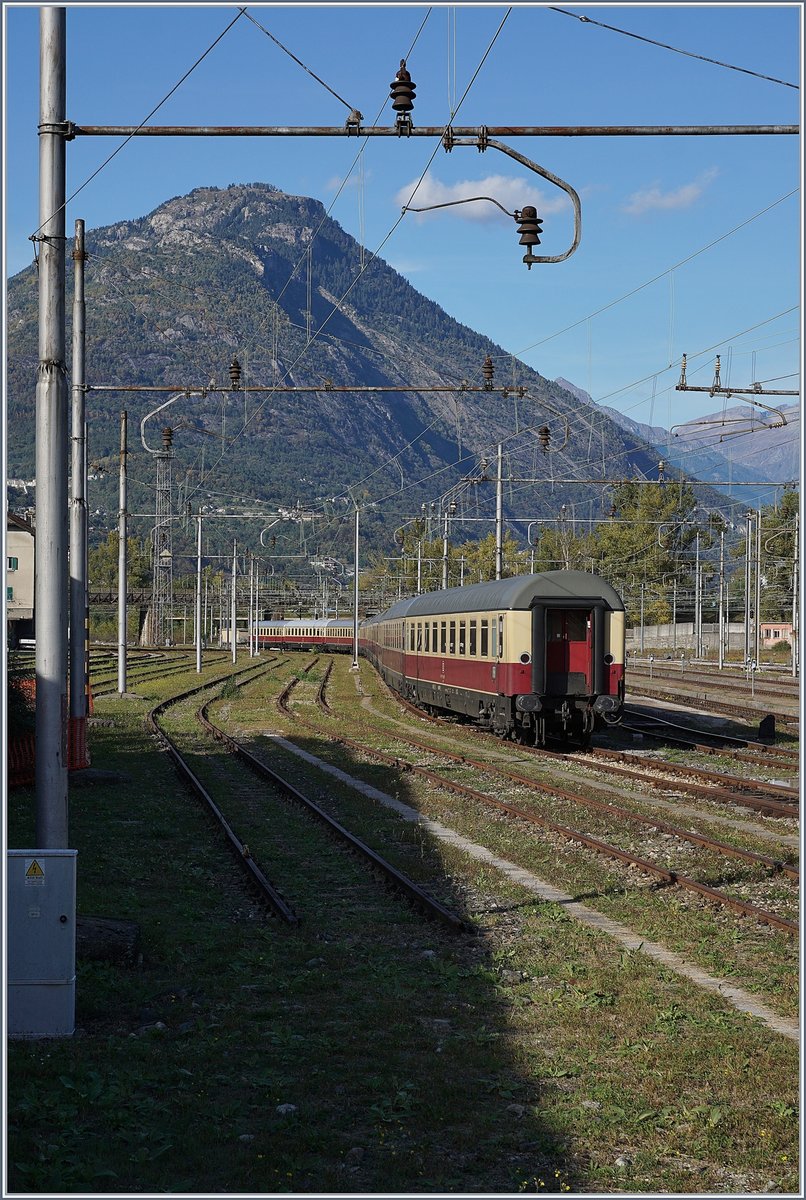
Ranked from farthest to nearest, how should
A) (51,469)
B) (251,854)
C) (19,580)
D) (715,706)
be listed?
(715,706)
(19,580)
(251,854)
(51,469)

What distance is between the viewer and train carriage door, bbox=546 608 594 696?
25219 mm

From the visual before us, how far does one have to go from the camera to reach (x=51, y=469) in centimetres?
939

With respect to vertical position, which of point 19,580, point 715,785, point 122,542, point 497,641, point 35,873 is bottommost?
point 715,785

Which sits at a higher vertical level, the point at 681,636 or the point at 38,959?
the point at 681,636

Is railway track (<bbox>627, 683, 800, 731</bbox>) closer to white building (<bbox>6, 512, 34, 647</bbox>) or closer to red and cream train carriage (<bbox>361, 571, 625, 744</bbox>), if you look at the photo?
red and cream train carriage (<bbox>361, 571, 625, 744</bbox>)

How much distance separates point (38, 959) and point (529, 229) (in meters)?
7.73

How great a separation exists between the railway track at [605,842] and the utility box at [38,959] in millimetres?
5693

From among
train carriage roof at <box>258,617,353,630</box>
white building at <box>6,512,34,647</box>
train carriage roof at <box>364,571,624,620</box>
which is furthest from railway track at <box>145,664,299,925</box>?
train carriage roof at <box>258,617,353,630</box>

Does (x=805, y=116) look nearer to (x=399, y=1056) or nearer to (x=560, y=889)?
(x=399, y=1056)

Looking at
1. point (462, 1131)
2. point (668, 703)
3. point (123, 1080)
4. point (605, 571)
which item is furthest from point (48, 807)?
point (605, 571)

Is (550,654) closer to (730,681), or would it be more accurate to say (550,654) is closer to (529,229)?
(529,229)

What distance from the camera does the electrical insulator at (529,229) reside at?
1207 centimetres

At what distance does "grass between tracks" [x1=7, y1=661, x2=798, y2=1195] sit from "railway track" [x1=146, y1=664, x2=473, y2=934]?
0.19 meters

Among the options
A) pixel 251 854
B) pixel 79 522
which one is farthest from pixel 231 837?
pixel 79 522
